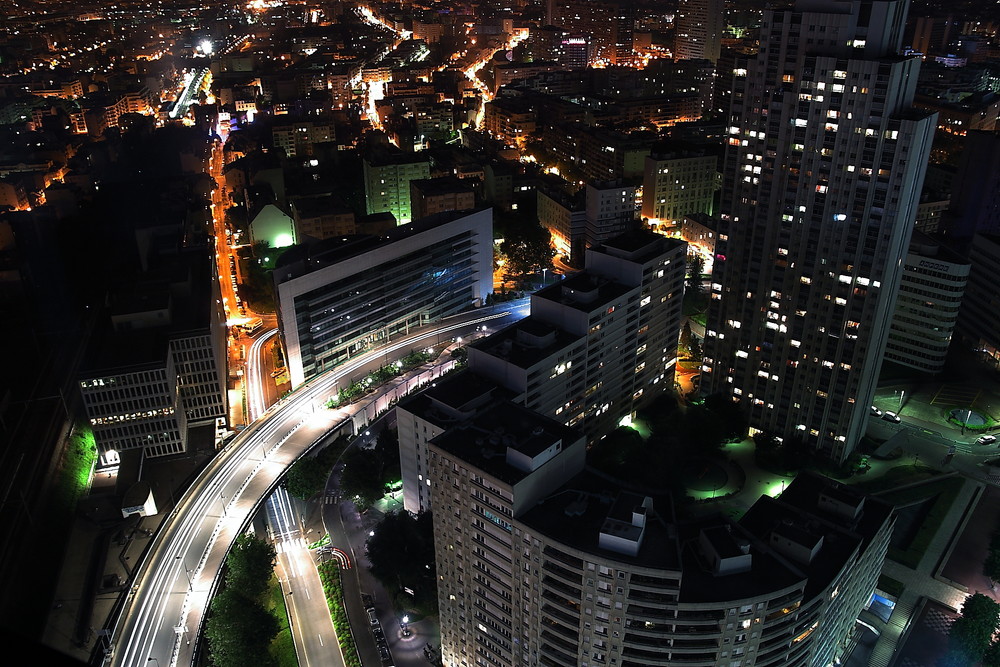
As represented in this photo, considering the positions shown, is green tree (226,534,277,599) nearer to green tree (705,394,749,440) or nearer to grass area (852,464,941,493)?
green tree (705,394,749,440)

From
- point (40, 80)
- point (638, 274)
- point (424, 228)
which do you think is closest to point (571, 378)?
point (638, 274)

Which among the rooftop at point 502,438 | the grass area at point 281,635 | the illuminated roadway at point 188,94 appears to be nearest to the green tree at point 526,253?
the rooftop at point 502,438

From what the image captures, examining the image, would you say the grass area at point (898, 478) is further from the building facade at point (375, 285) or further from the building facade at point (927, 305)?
the building facade at point (375, 285)

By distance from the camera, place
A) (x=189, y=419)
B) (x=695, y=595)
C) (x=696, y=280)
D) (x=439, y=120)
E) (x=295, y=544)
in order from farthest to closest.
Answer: (x=439, y=120)
(x=696, y=280)
(x=189, y=419)
(x=295, y=544)
(x=695, y=595)

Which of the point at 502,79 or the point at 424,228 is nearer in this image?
the point at 424,228

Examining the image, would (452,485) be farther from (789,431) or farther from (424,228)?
(424,228)

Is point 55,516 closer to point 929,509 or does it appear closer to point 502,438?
point 502,438
